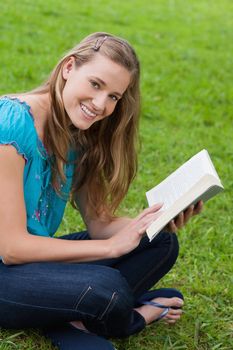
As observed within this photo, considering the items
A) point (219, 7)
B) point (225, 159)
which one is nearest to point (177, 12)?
point (219, 7)

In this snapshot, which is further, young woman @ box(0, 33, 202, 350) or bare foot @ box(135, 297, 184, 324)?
bare foot @ box(135, 297, 184, 324)

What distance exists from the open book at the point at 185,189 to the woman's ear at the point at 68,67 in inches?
22.2

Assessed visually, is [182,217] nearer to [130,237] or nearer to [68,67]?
[130,237]

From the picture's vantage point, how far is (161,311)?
2.77m

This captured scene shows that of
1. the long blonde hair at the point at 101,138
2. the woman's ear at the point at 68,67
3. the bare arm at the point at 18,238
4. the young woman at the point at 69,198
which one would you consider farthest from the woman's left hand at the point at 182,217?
the woman's ear at the point at 68,67

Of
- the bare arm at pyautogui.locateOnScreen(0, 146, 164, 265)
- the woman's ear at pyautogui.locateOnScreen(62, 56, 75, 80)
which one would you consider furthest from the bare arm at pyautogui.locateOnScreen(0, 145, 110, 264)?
the woman's ear at pyautogui.locateOnScreen(62, 56, 75, 80)

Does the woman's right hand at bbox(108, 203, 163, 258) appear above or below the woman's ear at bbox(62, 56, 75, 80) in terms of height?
below

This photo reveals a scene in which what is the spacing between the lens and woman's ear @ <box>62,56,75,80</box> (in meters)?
2.50

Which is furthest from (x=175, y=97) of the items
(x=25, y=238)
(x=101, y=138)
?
(x=25, y=238)

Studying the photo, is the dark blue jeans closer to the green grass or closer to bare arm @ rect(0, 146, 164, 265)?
bare arm @ rect(0, 146, 164, 265)

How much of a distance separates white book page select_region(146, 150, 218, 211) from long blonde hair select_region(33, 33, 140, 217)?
0.19 m

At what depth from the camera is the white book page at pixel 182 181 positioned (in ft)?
7.88

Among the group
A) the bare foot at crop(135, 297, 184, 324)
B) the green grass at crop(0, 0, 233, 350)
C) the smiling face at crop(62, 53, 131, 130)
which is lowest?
the green grass at crop(0, 0, 233, 350)

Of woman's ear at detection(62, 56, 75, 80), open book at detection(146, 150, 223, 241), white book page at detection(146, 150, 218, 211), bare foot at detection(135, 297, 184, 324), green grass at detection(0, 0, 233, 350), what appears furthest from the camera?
green grass at detection(0, 0, 233, 350)
